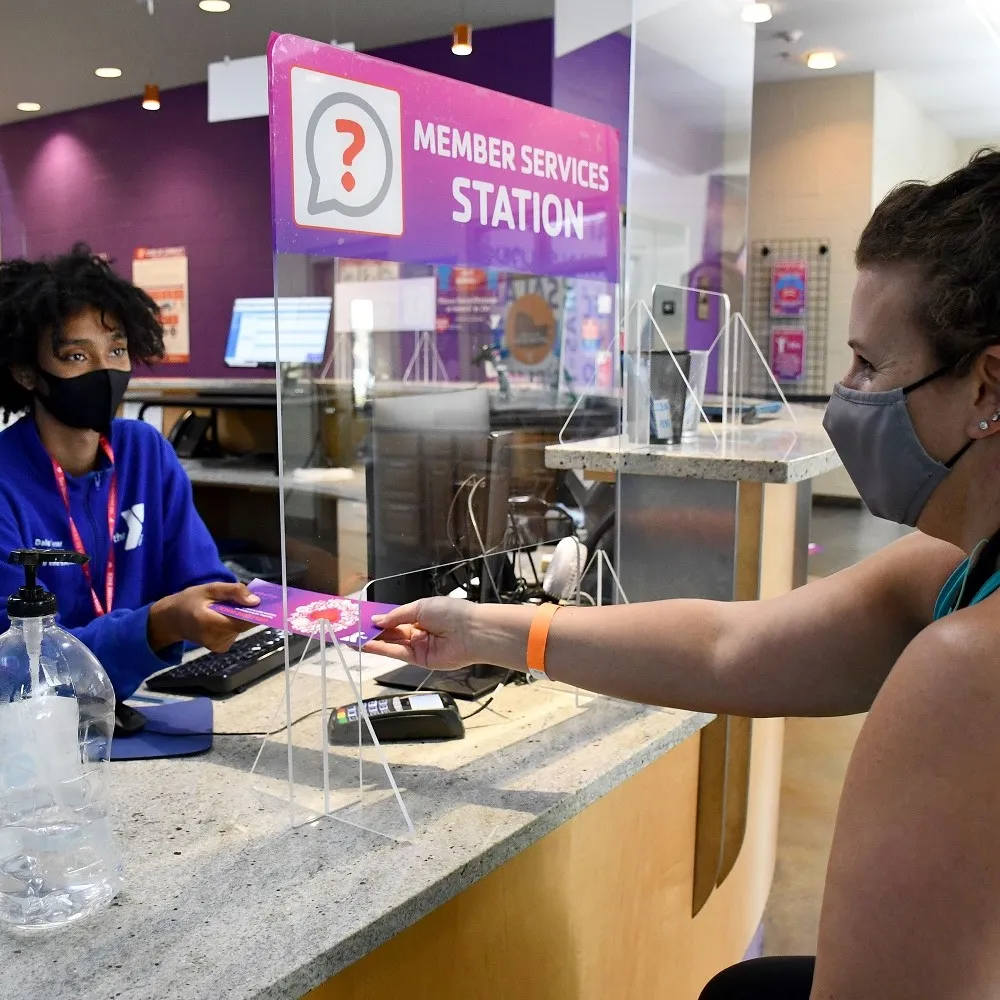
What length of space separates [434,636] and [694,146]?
10.2 ft

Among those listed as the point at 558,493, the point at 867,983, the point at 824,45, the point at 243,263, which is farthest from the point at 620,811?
the point at 824,45

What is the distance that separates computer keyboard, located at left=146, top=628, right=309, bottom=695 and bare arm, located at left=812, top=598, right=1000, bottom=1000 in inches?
35.4

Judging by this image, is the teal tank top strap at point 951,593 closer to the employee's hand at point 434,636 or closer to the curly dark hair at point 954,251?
the curly dark hair at point 954,251

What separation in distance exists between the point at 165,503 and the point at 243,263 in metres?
3.81

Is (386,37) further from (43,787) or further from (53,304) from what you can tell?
(43,787)

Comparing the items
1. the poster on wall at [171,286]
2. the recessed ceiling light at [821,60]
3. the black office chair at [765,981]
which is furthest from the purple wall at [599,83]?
the recessed ceiling light at [821,60]

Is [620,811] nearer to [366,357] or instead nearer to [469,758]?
[469,758]

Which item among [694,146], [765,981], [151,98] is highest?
[151,98]

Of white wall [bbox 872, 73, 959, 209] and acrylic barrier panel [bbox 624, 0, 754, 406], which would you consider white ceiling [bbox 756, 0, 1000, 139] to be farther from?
acrylic barrier panel [bbox 624, 0, 754, 406]

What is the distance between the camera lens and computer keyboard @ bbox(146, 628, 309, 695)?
1411mm

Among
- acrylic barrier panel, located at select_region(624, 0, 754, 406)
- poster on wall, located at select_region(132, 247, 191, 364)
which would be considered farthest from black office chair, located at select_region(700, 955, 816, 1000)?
poster on wall, located at select_region(132, 247, 191, 364)

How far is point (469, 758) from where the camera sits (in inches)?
46.8

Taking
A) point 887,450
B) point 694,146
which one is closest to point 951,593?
point 887,450

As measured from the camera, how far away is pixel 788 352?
269 inches
